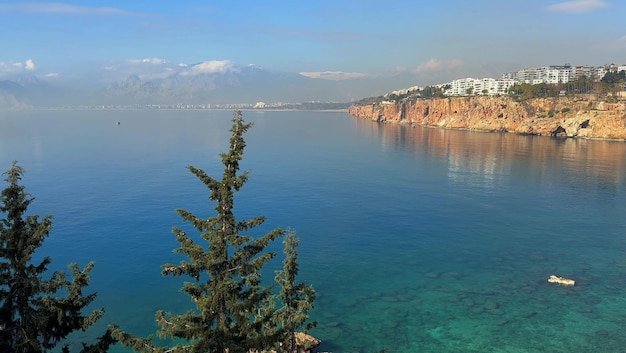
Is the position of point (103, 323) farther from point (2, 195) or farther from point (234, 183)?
point (234, 183)

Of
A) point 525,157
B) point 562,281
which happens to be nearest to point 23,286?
point 562,281

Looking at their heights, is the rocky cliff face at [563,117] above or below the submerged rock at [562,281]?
above

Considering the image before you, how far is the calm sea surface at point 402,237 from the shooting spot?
3697cm

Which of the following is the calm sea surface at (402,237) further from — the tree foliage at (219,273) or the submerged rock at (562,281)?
the tree foliage at (219,273)

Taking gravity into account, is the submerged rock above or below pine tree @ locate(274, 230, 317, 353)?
below

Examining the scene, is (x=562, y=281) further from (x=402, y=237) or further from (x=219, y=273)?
(x=219, y=273)

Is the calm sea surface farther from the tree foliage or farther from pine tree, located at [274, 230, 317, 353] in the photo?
the tree foliage

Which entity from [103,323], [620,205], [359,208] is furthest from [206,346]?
[620,205]

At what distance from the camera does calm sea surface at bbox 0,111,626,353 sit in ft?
121

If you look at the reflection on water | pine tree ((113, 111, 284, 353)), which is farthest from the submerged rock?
the reflection on water

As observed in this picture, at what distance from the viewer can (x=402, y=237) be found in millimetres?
58781

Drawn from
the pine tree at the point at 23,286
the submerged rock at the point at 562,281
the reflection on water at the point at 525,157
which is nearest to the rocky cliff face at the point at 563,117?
the reflection on water at the point at 525,157

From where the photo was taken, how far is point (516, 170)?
103 m

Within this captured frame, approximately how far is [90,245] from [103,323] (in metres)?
19.2
